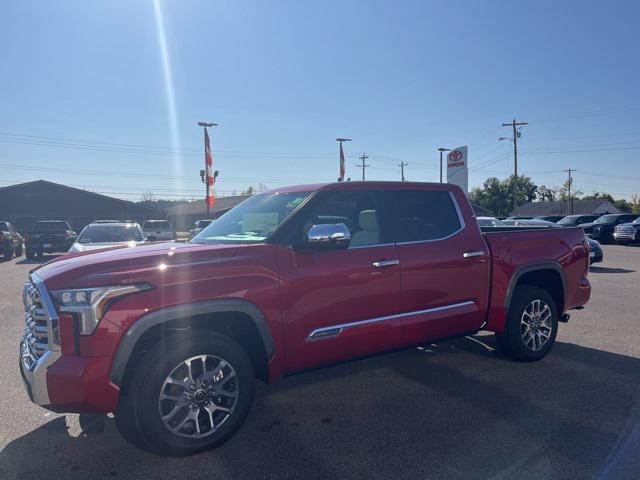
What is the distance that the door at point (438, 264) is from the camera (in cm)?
426

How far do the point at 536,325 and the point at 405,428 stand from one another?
7.72ft

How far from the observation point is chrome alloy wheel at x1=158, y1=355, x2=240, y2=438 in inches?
126

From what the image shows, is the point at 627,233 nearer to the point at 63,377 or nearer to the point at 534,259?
the point at 534,259

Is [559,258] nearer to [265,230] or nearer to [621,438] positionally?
[621,438]

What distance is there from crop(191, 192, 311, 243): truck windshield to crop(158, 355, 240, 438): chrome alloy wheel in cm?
103

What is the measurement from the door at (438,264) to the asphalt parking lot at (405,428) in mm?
655

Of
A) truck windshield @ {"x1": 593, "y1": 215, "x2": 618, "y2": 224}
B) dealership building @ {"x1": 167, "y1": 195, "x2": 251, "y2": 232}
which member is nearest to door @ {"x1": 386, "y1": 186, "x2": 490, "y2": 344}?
truck windshield @ {"x1": 593, "y1": 215, "x2": 618, "y2": 224}

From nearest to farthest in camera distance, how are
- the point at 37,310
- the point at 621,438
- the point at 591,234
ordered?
the point at 37,310 < the point at 621,438 < the point at 591,234

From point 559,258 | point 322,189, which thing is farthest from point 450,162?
point 322,189

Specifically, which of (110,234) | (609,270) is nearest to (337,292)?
(110,234)

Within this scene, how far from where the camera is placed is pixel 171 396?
320 cm

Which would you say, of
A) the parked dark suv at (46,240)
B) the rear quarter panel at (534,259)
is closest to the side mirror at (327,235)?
the rear quarter panel at (534,259)

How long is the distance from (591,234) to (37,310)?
30580 mm

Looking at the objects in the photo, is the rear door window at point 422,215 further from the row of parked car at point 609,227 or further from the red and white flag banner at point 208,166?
the red and white flag banner at point 208,166
